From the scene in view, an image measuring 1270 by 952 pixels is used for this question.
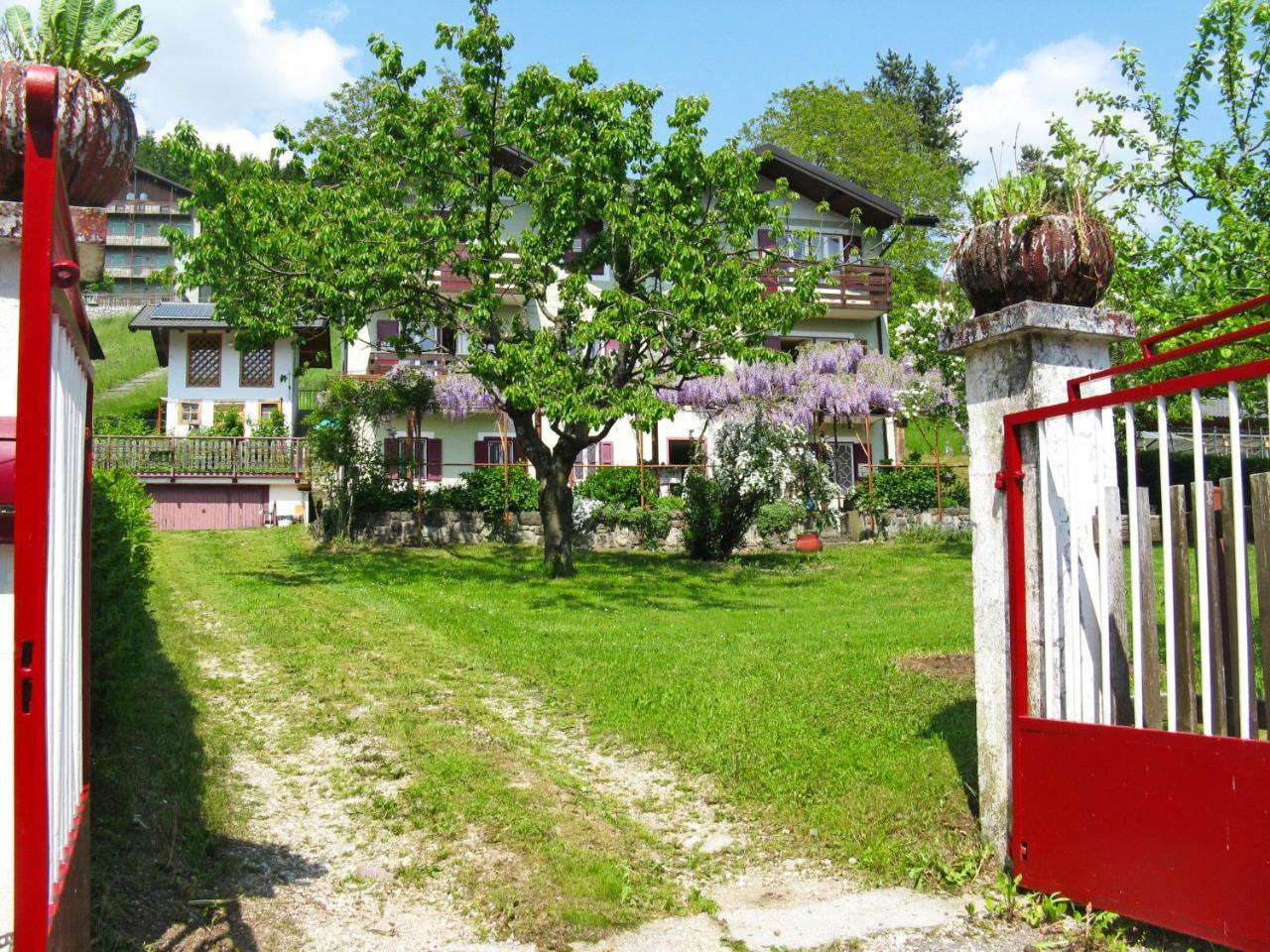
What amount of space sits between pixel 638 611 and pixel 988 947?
32.1 feet

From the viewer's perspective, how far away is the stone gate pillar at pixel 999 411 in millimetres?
4707

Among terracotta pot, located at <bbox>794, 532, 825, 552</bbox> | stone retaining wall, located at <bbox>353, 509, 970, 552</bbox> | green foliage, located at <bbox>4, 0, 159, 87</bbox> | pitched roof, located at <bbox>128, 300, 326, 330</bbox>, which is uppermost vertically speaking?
pitched roof, located at <bbox>128, 300, 326, 330</bbox>

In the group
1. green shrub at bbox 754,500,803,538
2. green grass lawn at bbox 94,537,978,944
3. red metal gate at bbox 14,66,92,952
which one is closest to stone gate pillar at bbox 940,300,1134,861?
green grass lawn at bbox 94,537,978,944

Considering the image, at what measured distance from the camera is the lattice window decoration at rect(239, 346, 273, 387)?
115 ft

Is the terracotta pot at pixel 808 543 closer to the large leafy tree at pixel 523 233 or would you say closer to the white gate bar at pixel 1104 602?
the large leafy tree at pixel 523 233

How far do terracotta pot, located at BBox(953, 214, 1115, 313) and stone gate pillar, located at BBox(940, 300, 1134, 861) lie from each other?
A: 147 millimetres

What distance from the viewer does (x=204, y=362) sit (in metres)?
34.9

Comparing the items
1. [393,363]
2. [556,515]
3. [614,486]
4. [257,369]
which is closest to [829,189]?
[614,486]

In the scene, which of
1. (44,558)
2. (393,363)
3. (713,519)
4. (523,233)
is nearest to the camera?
(44,558)

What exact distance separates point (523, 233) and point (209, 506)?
1600 cm

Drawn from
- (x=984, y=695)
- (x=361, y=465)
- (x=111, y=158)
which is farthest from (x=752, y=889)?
(x=361, y=465)

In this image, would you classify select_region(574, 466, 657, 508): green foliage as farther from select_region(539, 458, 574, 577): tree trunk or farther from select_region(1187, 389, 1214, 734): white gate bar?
select_region(1187, 389, 1214, 734): white gate bar

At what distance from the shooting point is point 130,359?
55.0 m

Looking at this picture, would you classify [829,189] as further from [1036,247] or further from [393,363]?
[1036,247]
